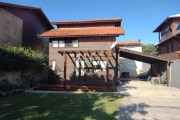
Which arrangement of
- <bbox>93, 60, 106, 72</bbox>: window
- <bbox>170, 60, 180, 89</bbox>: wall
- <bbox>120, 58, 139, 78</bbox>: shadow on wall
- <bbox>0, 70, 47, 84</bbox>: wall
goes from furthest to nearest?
<bbox>120, 58, 139, 78</bbox>: shadow on wall < <bbox>93, 60, 106, 72</bbox>: window < <bbox>170, 60, 180, 89</bbox>: wall < <bbox>0, 70, 47, 84</bbox>: wall

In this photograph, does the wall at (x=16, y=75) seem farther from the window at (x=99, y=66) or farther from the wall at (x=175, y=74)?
the wall at (x=175, y=74)

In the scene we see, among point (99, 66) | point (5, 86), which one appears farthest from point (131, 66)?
point (5, 86)

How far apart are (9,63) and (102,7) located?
1130 centimetres

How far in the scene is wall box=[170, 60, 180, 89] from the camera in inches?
→ 466

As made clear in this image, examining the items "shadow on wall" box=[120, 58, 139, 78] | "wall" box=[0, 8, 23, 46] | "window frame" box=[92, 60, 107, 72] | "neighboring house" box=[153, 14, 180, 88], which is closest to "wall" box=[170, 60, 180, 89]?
"neighboring house" box=[153, 14, 180, 88]

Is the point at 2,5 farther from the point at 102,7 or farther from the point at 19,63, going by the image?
the point at 102,7

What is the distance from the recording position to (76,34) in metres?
13.0

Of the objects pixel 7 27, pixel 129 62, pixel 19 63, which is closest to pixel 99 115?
pixel 19 63

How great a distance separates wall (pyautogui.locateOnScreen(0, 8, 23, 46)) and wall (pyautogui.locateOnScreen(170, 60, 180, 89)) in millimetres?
14951

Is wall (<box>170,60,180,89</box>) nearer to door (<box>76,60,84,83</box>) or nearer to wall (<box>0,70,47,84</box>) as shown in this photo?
door (<box>76,60,84,83</box>)

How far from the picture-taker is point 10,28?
12.5 meters

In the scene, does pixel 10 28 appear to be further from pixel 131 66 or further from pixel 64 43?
pixel 131 66

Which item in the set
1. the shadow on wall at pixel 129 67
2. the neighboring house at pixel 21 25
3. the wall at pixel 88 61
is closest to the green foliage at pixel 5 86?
the neighboring house at pixel 21 25

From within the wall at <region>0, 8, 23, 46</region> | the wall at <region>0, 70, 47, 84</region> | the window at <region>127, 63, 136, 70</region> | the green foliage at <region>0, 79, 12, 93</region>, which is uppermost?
the wall at <region>0, 8, 23, 46</region>
